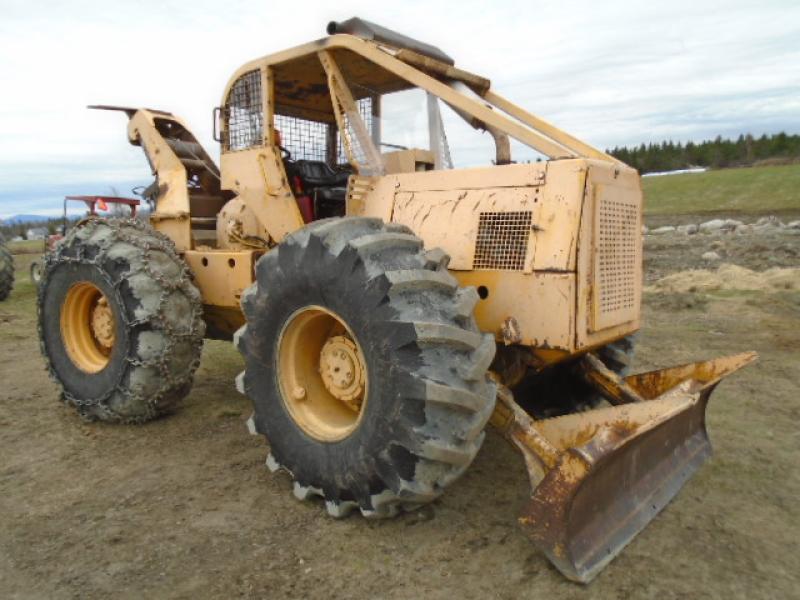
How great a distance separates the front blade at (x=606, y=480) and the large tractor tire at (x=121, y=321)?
102 inches

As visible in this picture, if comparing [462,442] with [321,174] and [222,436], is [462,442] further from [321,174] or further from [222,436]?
[321,174]

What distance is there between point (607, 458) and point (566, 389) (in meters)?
1.77

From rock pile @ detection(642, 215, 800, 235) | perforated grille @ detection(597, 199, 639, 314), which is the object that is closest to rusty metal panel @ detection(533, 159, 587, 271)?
perforated grille @ detection(597, 199, 639, 314)

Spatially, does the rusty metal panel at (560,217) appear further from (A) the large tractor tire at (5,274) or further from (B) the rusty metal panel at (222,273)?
(A) the large tractor tire at (5,274)

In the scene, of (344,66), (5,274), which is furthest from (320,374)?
(5,274)

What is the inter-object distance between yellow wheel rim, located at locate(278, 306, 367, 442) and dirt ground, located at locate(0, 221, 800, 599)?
465mm

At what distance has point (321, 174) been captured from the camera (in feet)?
16.2

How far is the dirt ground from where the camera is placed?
285 cm

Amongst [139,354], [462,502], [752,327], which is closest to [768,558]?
[462,502]

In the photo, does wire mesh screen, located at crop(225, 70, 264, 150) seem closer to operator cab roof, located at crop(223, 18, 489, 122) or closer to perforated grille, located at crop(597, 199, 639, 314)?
operator cab roof, located at crop(223, 18, 489, 122)

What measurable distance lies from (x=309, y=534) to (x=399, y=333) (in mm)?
1134

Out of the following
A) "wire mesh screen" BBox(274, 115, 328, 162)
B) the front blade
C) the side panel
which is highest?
"wire mesh screen" BBox(274, 115, 328, 162)

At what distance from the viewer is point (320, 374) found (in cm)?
374

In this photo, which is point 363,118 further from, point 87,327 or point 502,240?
point 87,327
